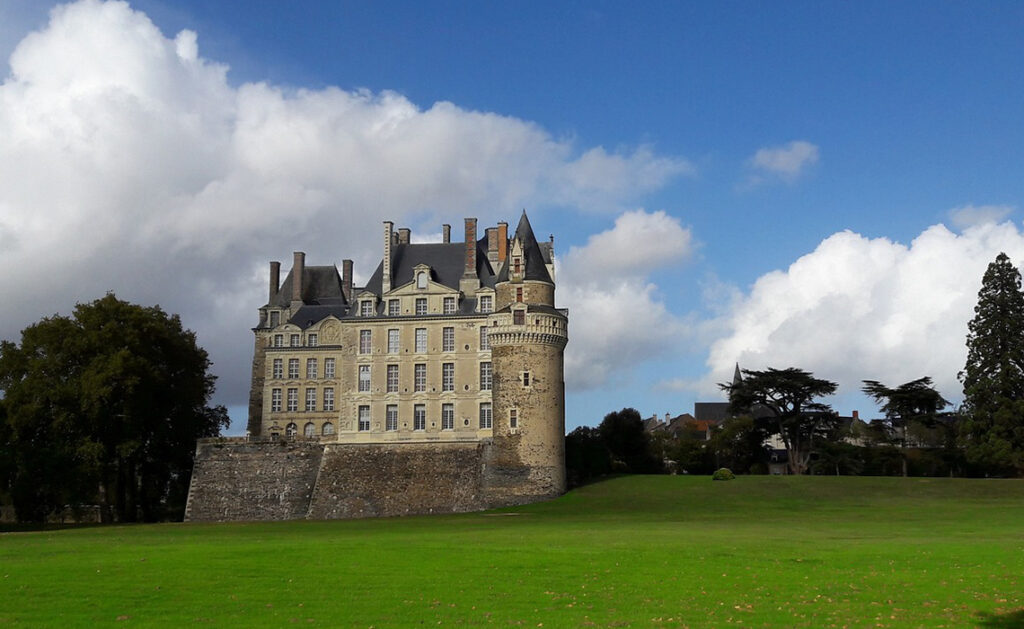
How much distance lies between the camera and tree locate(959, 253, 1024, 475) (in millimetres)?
60344

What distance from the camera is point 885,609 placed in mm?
17688

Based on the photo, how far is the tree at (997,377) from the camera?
2376 inches

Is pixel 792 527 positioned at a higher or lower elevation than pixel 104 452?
lower

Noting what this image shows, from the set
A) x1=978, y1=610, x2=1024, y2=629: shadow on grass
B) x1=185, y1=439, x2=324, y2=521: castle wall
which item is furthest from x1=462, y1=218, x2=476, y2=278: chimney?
x1=978, y1=610, x2=1024, y2=629: shadow on grass

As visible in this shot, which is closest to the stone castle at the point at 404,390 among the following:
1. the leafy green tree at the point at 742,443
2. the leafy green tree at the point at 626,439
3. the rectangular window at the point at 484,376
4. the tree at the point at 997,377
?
the rectangular window at the point at 484,376

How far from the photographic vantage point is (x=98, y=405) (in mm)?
52531

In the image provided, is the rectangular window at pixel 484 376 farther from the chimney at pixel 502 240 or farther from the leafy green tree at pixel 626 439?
the leafy green tree at pixel 626 439

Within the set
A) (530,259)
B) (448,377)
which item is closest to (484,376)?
(448,377)

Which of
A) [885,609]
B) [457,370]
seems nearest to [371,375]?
[457,370]

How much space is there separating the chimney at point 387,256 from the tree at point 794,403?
27325 mm

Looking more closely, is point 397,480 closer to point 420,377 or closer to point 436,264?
point 420,377

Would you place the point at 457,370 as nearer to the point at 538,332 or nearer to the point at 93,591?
the point at 538,332

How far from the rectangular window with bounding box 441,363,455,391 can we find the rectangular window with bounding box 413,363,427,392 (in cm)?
110

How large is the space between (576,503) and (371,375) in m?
15.7
